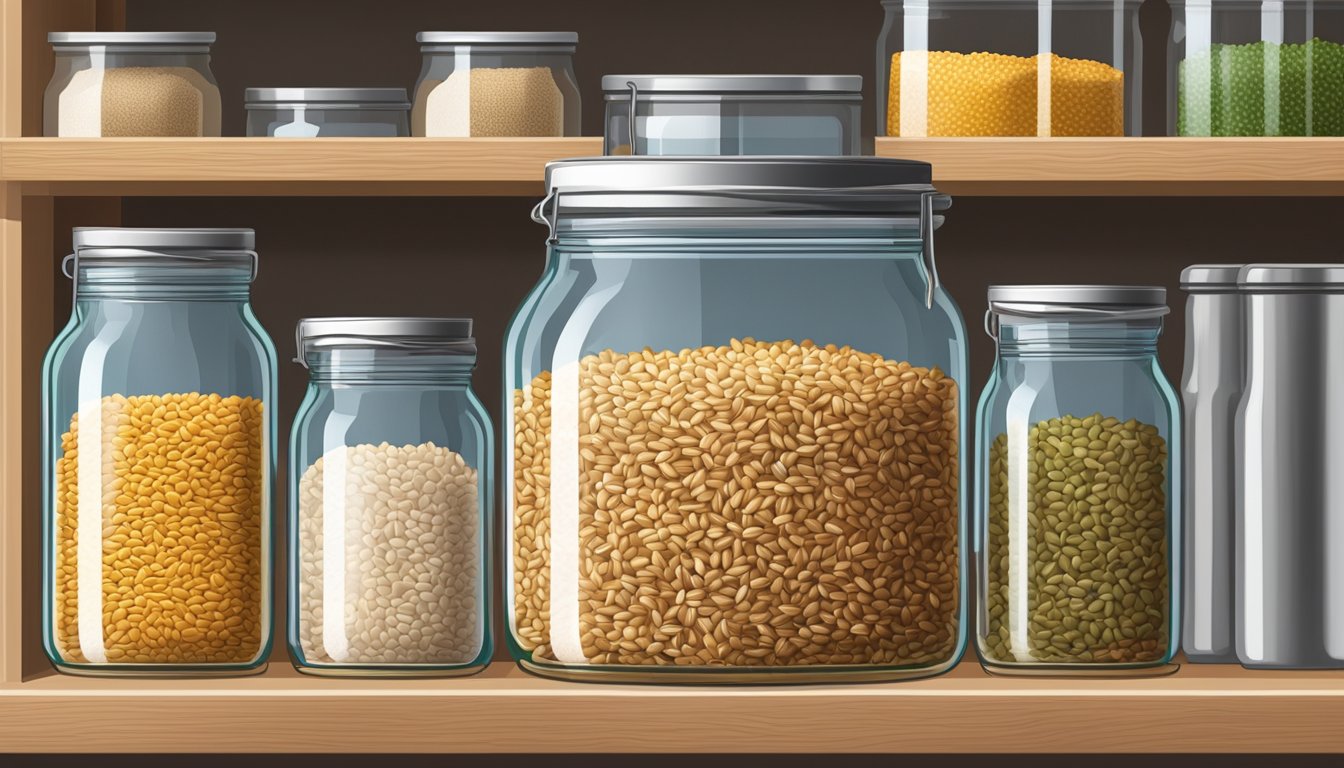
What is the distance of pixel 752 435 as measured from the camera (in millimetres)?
884

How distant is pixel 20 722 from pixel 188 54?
1.45 feet

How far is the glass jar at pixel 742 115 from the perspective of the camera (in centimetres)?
98

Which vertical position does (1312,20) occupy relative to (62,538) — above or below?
above

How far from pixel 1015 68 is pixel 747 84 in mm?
196

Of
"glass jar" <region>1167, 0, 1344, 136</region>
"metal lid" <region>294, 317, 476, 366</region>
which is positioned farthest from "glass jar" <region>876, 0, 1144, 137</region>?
"metal lid" <region>294, 317, 476, 366</region>

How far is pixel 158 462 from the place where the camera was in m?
0.98

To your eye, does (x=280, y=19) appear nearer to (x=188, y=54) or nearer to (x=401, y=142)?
(x=188, y=54)

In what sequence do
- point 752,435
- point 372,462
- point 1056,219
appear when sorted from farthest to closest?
point 1056,219
point 372,462
point 752,435

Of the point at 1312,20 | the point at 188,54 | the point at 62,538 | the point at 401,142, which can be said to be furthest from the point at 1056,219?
the point at 62,538

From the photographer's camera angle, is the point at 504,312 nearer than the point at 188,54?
No

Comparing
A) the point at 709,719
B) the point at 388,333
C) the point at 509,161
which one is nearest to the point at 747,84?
the point at 509,161

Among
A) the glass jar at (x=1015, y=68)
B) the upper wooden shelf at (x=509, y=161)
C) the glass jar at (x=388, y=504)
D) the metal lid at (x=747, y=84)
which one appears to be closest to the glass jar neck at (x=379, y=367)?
the glass jar at (x=388, y=504)

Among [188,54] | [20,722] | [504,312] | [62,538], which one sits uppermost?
[188,54]

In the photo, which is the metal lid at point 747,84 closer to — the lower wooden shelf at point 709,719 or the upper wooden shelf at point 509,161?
the upper wooden shelf at point 509,161
